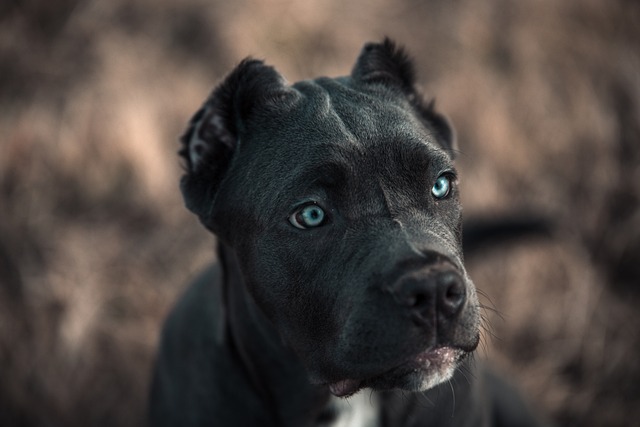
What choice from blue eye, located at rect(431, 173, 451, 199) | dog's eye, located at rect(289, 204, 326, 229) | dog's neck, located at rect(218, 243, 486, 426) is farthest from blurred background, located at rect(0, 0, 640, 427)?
dog's eye, located at rect(289, 204, 326, 229)

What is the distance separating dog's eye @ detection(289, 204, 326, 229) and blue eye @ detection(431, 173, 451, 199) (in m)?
0.41

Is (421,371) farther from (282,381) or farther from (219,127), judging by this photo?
(219,127)

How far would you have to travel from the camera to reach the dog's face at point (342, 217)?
6.73 ft

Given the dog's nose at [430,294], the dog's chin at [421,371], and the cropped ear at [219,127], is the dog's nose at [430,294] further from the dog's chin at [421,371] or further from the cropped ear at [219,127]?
the cropped ear at [219,127]

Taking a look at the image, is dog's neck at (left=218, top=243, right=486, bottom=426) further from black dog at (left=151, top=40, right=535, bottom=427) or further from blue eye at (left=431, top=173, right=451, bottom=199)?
blue eye at (left=431, top=173, right=451, bottom=199)

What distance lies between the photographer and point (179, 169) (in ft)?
17.2

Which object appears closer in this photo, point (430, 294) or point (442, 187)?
point (430, 294)

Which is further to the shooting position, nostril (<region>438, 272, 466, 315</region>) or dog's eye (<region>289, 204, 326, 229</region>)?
dog's eye (<region>289, 204, 326, 229</region>)

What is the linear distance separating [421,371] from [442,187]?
66 centimetres

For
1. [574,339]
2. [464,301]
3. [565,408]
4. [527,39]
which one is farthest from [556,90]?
[464,301]

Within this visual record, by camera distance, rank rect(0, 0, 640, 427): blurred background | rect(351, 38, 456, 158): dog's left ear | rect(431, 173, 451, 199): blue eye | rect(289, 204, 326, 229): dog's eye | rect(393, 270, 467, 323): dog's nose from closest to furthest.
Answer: rect(393, 270, 467, 323): dog's nose
rect(289, 204, 326, 229): dog's eye
rect(431, 173, 451, 199): blue eye
rect(351, 38, 456, 158): dog's left ear
rect(0, 0, 640, 427): blurred background

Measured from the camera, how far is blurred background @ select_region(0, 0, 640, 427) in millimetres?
4523

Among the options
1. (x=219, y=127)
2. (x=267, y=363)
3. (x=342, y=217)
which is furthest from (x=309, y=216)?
(x=267, y=363)

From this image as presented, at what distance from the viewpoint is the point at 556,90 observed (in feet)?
19.5
